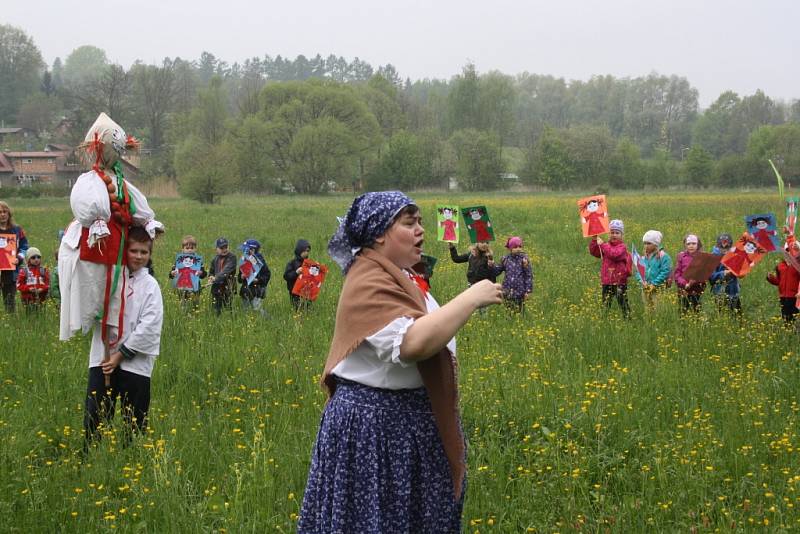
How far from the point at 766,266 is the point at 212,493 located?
12966mm

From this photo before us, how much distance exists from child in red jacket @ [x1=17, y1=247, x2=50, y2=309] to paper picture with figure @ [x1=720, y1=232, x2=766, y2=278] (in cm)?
881

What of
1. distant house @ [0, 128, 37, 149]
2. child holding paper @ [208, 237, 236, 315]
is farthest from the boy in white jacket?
distant house @ [0, 128, 37, 149]

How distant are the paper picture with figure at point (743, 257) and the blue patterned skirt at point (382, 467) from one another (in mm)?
7227

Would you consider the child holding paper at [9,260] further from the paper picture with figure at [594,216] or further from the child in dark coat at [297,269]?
the paper picture with figure at [594,216]

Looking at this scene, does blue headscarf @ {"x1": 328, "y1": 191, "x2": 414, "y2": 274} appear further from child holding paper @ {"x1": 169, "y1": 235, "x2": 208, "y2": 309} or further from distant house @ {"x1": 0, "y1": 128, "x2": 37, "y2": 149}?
distant house @ {"x1": 0, "y1": 128, "x2": 37, "y2": 149}

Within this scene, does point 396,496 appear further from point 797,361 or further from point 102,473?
point 797,361

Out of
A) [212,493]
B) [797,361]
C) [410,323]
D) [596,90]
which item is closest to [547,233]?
[797,361]

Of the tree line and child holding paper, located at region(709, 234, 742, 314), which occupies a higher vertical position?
the tree line

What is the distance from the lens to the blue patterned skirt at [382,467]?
322 cm

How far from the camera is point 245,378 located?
7.52 meters

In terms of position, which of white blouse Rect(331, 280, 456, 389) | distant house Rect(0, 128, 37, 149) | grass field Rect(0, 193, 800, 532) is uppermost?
distant house Rect(0, 128, 37, 149)

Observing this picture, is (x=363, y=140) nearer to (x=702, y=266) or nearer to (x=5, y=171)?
(x=5, y=171)

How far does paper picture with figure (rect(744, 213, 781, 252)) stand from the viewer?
861 centimetres

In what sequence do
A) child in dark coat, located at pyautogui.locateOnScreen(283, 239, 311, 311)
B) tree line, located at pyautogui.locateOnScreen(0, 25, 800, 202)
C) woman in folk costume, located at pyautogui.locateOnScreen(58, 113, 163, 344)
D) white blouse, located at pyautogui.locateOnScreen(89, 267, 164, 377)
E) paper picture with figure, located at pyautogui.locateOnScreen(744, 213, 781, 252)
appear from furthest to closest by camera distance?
tree line, located at pyautogui.locateOnScreen(0, 25, 800, 202)
child in dark coat, located at pyautogui.locateOnScreen(283, 239, 311, 311)
paper picture with figure, located at pyautogui.locateOnScreen(744, 213, 781, 252)
white blouse, located at pyautogui.locateOnScreen(89, 267, 164, 377)
woman in folk costume, located at pyautogui.locateOnScreen(58, 113, 163, 344)
